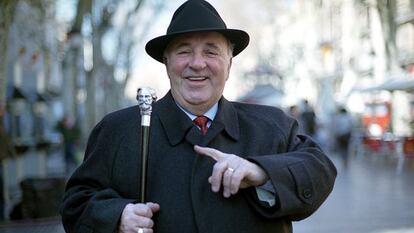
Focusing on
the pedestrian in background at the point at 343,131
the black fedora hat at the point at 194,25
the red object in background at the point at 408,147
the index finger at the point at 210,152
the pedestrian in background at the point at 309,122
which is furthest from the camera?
the pedestrian in background at the point at 309,122

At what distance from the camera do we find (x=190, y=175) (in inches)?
88.7

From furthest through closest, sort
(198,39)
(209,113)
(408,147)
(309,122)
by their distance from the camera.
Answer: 1. (309,122)
2. (408,147)
3. (209,113)
4. (198,39)

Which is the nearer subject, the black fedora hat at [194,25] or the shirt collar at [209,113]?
the black fedora hat at [194,25]

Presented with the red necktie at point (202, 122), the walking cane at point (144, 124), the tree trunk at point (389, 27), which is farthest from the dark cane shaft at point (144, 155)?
the tree trunk at point (389, 27)

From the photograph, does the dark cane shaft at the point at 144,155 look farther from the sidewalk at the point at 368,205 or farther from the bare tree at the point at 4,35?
the bare tree at the point at 4,35

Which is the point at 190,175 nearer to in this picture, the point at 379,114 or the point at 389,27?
the point at 389,27

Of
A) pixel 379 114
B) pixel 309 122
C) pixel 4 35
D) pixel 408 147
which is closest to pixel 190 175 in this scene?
pixel 4 35

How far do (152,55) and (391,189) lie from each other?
11.1m

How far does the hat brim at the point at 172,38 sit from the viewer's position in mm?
2328

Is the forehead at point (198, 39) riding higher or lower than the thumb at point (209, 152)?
higher

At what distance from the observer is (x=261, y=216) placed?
221cm

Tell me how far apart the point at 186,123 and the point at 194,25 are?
1.18 ft

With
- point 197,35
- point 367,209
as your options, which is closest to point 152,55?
point 197,35

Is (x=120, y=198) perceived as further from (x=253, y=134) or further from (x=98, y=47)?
(x=98, y=47)
